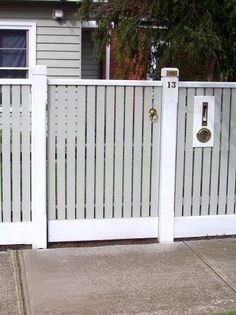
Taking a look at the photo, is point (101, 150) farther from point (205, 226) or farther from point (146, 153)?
point (205, 226)

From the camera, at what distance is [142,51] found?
290 inches

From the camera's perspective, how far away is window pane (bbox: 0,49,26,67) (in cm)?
1166

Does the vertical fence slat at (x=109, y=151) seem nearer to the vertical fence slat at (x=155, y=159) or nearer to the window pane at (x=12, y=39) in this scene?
the vertical fence slat at (x=155, y=159)

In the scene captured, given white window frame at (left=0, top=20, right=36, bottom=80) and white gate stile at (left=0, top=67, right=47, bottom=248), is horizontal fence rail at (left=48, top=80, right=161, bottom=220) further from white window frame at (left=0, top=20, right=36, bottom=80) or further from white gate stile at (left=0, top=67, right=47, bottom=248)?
white window frame at (left=0, top=20, right=36, bottom=80)

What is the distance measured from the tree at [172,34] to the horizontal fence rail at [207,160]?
25.6 inches

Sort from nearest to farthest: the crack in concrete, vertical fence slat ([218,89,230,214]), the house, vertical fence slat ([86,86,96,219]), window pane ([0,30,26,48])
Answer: the crack in concrete
vertical fence slat ([86,86,96,219])
vertical fence slat ([218,89,230,214])
the house
window pane ([0,30,26,48])

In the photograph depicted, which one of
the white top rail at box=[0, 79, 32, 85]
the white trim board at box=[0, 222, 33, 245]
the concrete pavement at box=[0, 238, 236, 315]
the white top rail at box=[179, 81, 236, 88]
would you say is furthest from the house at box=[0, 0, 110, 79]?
the concrete pavement at box=[0, 238, 236, 315]

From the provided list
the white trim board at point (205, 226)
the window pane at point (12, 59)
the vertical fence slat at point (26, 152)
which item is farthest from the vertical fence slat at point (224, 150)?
the window pane at point (12, 59)

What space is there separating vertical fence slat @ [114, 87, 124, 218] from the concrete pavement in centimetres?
42

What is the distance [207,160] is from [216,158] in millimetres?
103

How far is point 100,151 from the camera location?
18.9 ft

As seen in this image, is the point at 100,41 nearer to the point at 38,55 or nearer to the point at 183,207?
the point at 183,207

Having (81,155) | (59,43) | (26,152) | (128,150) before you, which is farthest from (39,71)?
(59,43)

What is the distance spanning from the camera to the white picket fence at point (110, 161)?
220 inches
